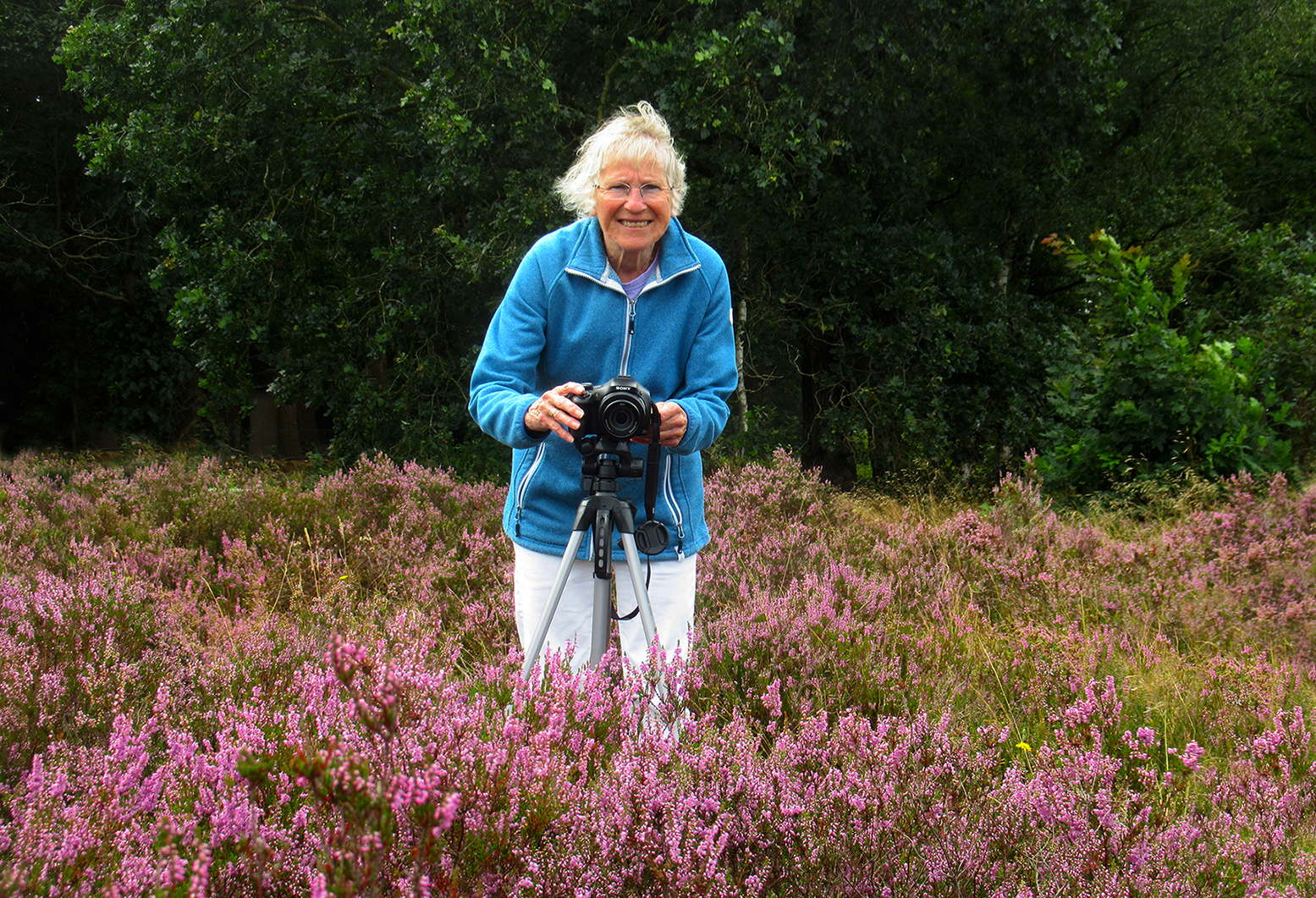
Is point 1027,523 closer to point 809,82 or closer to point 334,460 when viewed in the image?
point 809,82

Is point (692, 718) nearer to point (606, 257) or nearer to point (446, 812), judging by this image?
point (446, 812)

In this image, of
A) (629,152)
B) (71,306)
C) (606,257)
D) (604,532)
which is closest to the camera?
(604,532)

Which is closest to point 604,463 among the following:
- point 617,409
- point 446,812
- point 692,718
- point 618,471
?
point 618,471

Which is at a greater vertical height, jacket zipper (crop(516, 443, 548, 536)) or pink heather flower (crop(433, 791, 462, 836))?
jacket zipper (crop(516, 443, 548, 536))

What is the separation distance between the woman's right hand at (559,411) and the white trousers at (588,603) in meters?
0.48

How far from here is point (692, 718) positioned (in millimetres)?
2395

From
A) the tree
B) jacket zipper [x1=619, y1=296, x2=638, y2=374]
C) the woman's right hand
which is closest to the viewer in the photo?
the woman's right hand

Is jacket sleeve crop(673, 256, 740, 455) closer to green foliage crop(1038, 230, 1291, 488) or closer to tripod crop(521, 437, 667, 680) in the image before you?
tripod crop(521, 437, 667, 680)

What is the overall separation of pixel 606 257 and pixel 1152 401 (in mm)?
5749

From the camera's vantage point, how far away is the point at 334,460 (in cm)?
1088

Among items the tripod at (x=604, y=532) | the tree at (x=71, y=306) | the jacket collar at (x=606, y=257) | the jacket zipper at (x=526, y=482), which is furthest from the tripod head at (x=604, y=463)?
the tree at (x=71, y=306)

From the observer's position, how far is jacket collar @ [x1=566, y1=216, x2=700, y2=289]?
263 centimetres

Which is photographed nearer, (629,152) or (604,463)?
(604,463)

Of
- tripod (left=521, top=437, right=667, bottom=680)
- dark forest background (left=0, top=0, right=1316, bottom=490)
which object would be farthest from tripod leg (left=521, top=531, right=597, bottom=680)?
dark forest background (left=0, top=0, right=1316, bottom=490)
